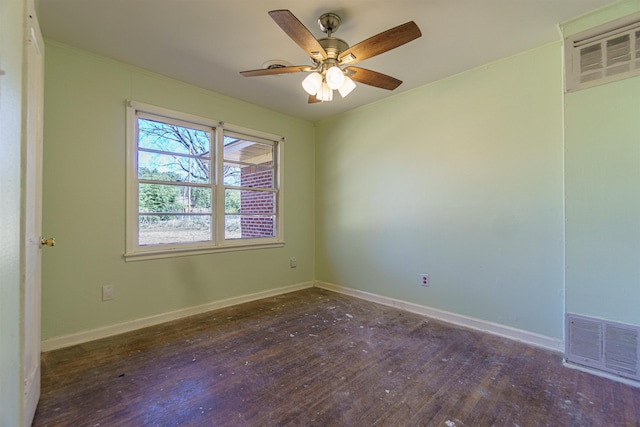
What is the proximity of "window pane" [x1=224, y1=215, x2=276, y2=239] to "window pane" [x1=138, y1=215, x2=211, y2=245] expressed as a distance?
265 millimetres

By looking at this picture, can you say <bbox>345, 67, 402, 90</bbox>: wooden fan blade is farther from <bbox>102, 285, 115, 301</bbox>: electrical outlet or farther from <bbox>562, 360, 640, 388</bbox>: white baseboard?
<bbox>102, 285, 115, 301</bbox>: electrical outlet

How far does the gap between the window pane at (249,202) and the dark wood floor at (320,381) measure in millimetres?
1423

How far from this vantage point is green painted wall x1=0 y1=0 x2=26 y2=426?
2.98 feet

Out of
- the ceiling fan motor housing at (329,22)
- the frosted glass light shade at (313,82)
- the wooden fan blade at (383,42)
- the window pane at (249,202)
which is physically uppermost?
the ceiling fan motor housing at (329,22)

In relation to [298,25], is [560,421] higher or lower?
lower

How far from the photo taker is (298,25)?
1578mm

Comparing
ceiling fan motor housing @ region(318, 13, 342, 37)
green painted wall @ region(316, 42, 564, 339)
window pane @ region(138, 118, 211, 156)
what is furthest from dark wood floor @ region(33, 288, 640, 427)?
ceiling fan motor housing @ region(318, 13, 342, 37)

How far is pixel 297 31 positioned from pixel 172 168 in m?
2.09

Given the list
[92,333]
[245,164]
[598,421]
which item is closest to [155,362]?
[92,333]

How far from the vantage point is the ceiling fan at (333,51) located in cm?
161

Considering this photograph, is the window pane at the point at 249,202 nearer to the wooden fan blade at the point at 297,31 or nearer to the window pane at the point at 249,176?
the window pane at the point at 249,176

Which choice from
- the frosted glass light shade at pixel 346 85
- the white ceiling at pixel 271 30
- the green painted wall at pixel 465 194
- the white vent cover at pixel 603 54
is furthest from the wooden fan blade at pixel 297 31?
the white vent cover at pixel 603 54

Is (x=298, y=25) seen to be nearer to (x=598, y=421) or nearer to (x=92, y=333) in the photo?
(x=598, y=421)

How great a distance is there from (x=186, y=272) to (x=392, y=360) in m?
2.24
